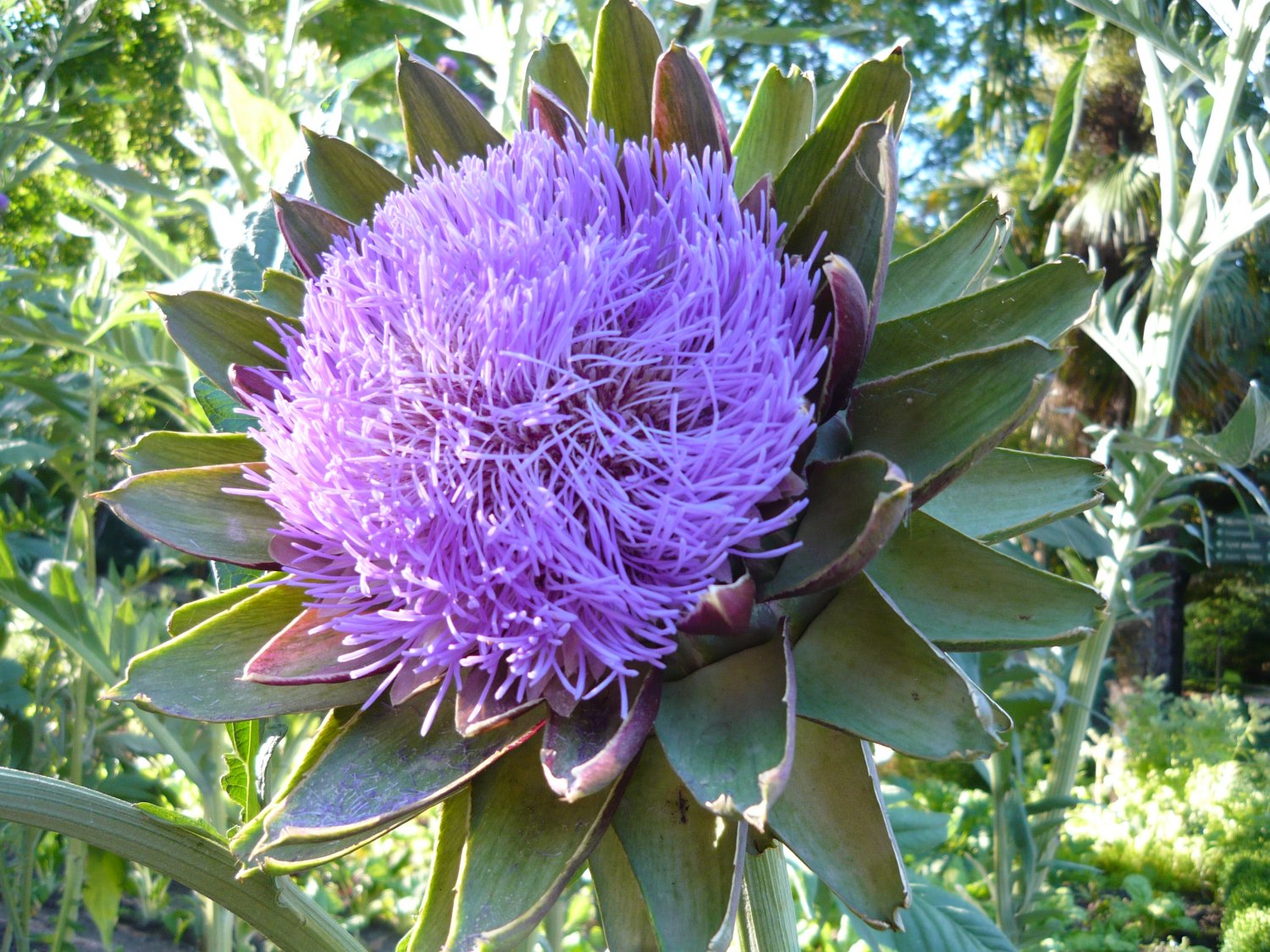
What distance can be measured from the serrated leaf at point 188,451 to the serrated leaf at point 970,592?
1.41 feet

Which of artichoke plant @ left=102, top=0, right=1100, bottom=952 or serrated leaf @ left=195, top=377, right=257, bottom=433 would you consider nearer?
artichoke plant @ left=102, top=0, right=1100, bottom=952

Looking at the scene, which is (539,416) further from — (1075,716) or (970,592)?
(1075,716)

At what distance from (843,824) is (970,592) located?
0.15m

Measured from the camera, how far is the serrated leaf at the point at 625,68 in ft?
2.29

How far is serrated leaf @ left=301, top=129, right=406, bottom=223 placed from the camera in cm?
74

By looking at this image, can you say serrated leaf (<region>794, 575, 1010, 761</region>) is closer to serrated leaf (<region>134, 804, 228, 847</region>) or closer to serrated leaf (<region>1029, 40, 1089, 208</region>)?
serrated leaf (<region>134, 804, 228, 847</region>)

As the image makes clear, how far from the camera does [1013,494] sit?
611 mm

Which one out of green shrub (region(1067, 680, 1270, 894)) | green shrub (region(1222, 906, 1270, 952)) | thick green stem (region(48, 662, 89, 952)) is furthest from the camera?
green shrub (region(1067, 680, 1270, 894))

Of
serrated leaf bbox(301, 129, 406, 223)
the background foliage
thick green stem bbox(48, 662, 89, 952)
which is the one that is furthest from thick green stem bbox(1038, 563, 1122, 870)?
thick green stem bbox(48, 662, 89, 952)

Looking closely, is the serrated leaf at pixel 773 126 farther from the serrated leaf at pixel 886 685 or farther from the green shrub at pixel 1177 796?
the green shrub at pixel 1177 796

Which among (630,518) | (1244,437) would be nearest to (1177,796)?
(1244,437)

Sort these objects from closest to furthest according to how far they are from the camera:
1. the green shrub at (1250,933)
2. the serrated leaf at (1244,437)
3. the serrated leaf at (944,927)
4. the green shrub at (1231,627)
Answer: the serrated leaf at (944,927) < the serrated leaf at (1244,437) < the green shrub at (1250,933) < the green shrub at (1231,627)

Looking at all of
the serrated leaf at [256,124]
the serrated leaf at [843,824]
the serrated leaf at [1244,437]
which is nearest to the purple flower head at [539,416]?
the serrated leaf at [843,824]

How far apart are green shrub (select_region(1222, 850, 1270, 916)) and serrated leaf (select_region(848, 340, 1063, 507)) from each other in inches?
105
